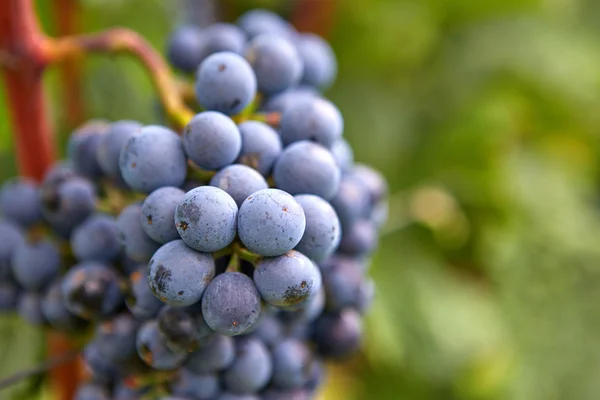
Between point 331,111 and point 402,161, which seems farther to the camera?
point 402,161

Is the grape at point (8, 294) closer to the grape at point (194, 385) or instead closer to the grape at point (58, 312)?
the grape at point (58, 312)

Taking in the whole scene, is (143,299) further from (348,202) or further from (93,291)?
(348,202)

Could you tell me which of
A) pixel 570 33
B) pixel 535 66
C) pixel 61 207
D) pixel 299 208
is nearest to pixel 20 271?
pixel 61 207

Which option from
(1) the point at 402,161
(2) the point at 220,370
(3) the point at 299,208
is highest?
(1) the point at 402,161

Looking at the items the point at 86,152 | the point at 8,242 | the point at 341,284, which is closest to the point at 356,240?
the point at 341,284

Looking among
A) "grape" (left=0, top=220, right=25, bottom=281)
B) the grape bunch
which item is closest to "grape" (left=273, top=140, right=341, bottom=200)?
the grape bunch

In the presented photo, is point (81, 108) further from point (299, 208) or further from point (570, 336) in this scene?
point (570, 336)

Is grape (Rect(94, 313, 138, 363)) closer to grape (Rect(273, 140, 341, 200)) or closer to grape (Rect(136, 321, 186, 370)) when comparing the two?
grape (Rect(136, 321, 186, 370))

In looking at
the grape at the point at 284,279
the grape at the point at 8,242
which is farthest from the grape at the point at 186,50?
the grape at the point at 284,279
